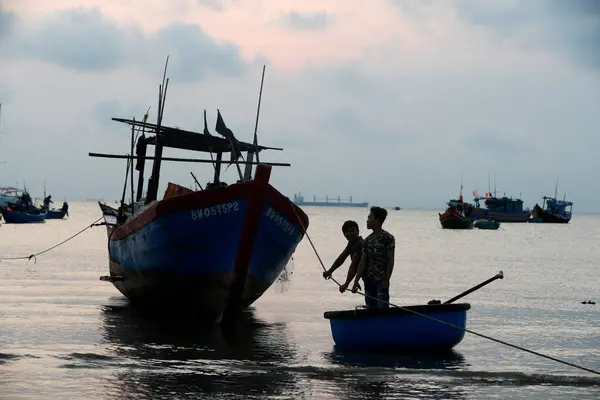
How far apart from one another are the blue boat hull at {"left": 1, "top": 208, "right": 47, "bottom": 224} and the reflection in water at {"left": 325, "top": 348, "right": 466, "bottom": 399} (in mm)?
86591

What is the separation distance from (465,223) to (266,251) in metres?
98.9

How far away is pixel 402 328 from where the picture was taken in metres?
13.8

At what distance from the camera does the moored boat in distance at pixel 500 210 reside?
13912cm

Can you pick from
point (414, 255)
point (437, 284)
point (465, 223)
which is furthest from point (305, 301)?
point (465, 223)

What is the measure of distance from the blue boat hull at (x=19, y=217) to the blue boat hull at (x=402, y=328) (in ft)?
284

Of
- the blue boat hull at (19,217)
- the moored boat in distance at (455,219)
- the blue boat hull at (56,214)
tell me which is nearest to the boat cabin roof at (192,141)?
the blue boat hull at (19,217)

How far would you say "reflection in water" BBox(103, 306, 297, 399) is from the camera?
37.0ft

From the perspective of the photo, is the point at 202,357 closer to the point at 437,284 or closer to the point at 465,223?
the point at 437,284

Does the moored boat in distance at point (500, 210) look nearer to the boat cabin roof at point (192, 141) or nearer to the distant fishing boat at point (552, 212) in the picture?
the distant fishing boat at point (552, 212)

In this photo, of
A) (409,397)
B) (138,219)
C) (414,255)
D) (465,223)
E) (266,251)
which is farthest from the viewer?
(465,223)

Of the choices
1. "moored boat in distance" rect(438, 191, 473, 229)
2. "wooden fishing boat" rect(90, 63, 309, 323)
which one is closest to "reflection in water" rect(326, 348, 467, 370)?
"wooden fishing boat" rect(90, 63, 309, 323)

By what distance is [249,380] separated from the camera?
1198 cm

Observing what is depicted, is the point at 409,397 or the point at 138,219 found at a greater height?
the point at 138,219

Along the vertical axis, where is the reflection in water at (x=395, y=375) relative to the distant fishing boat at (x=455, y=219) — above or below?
below
